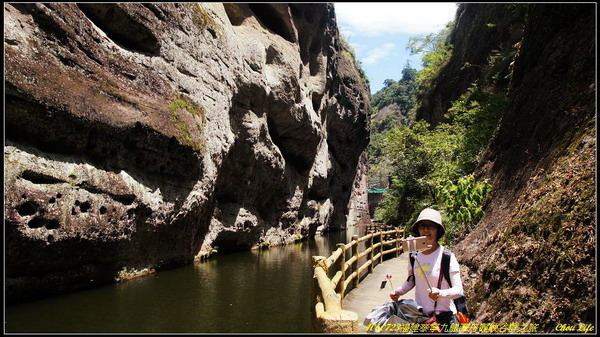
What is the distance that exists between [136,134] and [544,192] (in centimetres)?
1188

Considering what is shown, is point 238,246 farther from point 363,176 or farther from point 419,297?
point 363,176

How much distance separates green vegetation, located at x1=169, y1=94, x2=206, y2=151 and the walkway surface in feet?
27.8

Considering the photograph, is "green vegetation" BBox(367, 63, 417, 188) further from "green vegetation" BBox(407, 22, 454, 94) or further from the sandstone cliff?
the sandstone cliff

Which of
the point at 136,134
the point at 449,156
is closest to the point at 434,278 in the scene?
the point at 136,134

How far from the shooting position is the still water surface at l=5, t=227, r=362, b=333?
848cm

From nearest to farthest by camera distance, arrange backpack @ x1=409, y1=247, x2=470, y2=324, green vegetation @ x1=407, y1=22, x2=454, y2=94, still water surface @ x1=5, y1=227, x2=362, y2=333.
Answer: backpack @ x1=409, y1=247, x2=470, y2=324 < still water surface @ x1=5, y1=227, x2=362, y2=333 < green vegetation @ x1=407, y1=22, x2=454, y2=94

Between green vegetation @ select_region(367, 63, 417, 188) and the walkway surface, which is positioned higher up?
green vegetation @ select_region(367, 63, 417, 188)

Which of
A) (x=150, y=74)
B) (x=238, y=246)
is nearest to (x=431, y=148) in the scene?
(x=238, y=246)

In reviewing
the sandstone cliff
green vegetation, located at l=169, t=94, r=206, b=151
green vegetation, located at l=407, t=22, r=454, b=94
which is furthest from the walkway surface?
green vegetation, located at l=407, t=22, r=454, b=94

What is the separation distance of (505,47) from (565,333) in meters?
24.0

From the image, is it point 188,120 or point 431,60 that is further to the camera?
point 431,60

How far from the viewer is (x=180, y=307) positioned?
1003 centimetres

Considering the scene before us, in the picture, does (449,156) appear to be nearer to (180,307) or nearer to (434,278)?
(180,307)

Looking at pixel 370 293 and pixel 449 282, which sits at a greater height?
pixel 449 282
